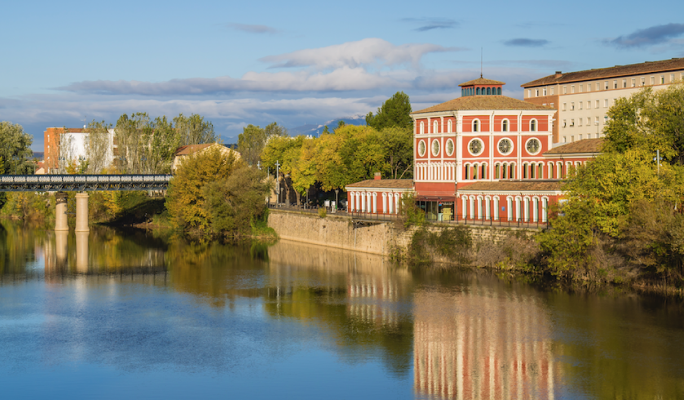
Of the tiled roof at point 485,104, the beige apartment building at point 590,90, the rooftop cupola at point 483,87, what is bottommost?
the tiled roof at point 485,104

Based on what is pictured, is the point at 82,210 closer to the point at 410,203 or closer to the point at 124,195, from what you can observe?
the point at 124,195

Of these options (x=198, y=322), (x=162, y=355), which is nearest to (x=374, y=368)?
(x=162, y=355)

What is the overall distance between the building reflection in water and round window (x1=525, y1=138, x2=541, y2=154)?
25751 millimetres

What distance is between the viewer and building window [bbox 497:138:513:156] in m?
67.8

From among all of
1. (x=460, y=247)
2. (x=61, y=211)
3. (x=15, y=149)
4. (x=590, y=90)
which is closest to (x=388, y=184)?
(x=460, y=247)

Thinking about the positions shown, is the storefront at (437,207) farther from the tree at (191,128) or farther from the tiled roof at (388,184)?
the tree at (191,128)

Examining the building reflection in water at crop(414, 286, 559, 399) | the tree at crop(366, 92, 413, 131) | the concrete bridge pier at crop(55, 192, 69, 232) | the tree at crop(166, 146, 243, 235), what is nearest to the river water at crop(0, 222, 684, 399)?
the building reflection in water at crop(414, 286, 559, 399)

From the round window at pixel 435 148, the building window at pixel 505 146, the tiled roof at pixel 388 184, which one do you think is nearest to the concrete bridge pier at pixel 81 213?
the tiled roof at pixel 388 184

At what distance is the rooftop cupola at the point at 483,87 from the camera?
72312mm

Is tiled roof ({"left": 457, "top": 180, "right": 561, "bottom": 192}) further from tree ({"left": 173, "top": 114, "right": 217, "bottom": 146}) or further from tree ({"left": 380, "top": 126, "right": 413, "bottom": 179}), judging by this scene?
→ tree ({"left": 173, "top": 114, "right": 217, "bottom": 146})

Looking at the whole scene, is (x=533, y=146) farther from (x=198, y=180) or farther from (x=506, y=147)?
(x=198, y=180)

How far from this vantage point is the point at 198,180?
8625 centimetres

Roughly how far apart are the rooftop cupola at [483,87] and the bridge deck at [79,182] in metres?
41.1

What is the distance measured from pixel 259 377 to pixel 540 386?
1116 cm
